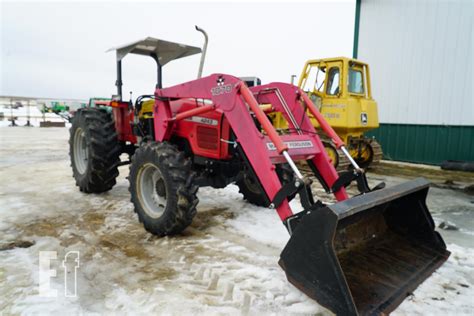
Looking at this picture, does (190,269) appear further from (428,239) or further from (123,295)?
(428,239)

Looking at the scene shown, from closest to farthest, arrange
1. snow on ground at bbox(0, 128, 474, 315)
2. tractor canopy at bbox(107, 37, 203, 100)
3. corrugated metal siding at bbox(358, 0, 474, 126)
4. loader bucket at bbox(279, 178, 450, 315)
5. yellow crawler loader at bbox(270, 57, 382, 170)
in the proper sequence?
loader bucket at bbox(279, 178, 450, 315), snow on ground at bbox(0, 128, 474, 315), tractor canopy at bbox(107, 37, 203, 100), yellow crawler loader at bbox(270, 57, 382, 170), corrugated metal siding at bbox(358, 0, 474, 126)

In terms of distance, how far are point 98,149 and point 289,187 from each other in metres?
3.21

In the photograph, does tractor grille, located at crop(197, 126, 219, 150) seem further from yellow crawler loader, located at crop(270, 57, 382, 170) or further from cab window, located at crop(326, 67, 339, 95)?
cab window, located at crop(326, 67, 339, 95)

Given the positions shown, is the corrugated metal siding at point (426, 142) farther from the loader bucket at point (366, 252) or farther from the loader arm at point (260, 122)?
the loader arm at point (260, 122)

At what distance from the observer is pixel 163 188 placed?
12.2 feet

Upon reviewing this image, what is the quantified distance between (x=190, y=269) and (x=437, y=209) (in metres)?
3.99

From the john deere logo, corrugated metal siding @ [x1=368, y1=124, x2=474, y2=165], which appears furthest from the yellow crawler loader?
corrugated metal siding @ [x1=368, y1=124, x2=474, y2=165]

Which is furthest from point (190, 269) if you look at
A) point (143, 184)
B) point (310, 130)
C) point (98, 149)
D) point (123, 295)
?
point (98, 149)

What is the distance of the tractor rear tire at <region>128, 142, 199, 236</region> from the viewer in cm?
331

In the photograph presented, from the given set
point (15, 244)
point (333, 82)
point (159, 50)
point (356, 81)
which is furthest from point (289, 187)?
point (356, 81)

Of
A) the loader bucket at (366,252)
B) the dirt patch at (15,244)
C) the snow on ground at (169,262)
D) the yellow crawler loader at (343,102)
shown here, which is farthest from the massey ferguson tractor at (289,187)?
the yellow crawler loader at (343,102)

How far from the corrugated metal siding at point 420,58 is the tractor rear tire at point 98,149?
8714 millimetres

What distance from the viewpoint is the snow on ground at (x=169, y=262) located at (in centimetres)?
238

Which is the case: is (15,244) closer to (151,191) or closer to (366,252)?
(151,191)
